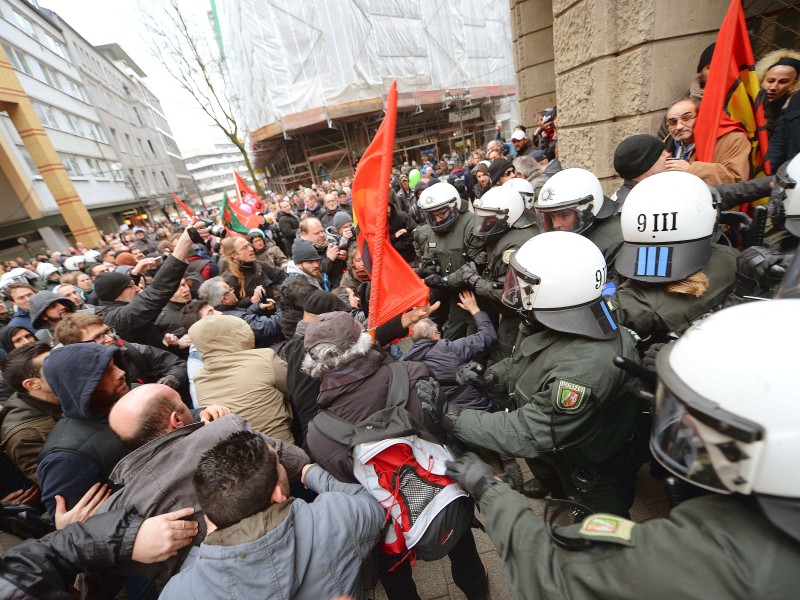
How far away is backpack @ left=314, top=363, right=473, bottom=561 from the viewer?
155cm

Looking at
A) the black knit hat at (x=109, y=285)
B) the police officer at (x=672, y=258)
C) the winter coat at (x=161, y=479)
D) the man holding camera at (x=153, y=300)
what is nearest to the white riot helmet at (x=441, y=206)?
the police officer at (x=672, y=258)

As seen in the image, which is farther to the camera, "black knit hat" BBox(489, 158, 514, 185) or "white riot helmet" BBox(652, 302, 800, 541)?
"black knit hat" BBox(489, 158, 514, 185)

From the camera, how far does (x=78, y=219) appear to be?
21938mm

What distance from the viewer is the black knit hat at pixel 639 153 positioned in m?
2.83

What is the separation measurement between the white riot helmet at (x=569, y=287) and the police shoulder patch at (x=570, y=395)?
0.25 metres

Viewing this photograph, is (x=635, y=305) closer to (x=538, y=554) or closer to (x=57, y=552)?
(x=538, y=554)

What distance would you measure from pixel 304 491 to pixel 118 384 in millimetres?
1313

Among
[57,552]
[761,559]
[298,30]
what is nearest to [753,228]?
[761,559]

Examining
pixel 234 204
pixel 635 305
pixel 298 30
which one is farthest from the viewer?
pixel 298 30

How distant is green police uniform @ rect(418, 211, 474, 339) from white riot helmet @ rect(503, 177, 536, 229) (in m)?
0.55

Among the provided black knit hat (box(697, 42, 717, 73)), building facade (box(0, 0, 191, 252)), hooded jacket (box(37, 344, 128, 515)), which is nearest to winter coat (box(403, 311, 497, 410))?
hooded jacket (box(37, 344, 128, 515))

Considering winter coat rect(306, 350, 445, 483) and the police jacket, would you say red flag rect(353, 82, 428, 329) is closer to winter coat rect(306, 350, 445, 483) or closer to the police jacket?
winter coat rect(306, 350, 445, 483)

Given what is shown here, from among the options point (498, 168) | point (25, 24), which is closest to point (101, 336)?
point (498, 168)

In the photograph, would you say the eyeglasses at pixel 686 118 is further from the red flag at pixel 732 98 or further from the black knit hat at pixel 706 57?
the black knit hat at pixel 706 57
